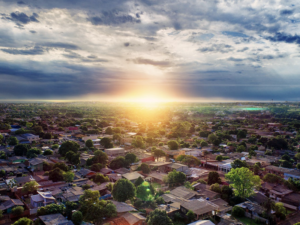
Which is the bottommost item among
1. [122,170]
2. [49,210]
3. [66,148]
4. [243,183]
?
[122,170]

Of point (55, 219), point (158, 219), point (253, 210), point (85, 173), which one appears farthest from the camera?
point (85, 173)

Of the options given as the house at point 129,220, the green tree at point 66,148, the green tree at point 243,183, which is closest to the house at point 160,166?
the green tree at point 243,183

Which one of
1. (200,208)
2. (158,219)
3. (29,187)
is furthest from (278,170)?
(29,187)

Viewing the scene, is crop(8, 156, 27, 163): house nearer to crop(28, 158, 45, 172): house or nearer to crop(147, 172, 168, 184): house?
crop(28, 158, 45, 172): house

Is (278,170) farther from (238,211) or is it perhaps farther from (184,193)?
(184,193)

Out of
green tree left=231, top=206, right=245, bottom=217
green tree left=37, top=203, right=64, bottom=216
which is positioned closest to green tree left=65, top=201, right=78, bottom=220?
green tree left=37, top=203, right=64, bottom=216

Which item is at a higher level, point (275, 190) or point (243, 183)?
point (243, 183)
